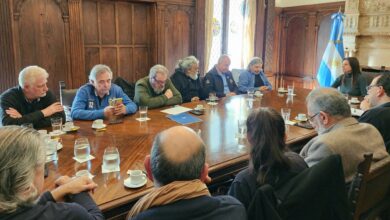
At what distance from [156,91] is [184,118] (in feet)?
2.62

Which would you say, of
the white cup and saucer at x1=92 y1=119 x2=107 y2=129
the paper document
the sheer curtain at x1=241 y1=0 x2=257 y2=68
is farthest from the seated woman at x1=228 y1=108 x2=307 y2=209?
the sheer curtain at x1=241 y1=0 x2=257 y2=68

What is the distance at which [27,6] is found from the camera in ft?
13.4

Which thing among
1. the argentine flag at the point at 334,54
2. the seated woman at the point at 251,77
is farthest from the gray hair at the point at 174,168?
the argentine flag at the point at 334,54

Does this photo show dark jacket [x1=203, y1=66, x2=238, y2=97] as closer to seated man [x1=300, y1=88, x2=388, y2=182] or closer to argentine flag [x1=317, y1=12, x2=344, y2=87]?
seated man [x1=300, y1=88, x2=388, y2=182]

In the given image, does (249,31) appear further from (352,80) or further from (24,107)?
(24,107)

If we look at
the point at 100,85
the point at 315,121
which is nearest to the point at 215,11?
the point at 100,85

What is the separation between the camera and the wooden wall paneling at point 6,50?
12.9ft

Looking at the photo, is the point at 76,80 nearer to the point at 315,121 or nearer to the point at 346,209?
the point at 315,121

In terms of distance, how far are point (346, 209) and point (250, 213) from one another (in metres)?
0.47

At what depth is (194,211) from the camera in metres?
0.93

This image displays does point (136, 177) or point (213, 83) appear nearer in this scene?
point (136, 177)

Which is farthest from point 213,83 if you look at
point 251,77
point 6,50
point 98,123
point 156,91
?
point 6,50

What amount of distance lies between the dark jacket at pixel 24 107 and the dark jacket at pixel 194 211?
1.79 m

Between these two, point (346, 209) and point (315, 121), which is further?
point (315, 121)
